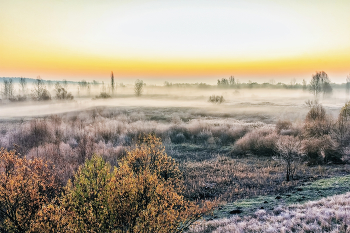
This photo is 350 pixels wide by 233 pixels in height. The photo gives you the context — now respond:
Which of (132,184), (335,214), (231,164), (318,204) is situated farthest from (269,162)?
(132,184)

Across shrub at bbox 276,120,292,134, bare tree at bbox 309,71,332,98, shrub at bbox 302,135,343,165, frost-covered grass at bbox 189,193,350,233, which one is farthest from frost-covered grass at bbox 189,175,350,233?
bare tree at bbox 309,71,332,98

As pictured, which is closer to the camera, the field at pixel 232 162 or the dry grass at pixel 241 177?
the field at pixel 232 162

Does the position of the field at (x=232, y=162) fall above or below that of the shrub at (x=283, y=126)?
below

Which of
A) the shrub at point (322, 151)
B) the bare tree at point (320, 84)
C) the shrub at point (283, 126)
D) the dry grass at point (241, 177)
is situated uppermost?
the bare tree at point (320, 84)

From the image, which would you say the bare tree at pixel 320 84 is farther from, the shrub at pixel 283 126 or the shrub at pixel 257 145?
the shrub at pixel 257 145

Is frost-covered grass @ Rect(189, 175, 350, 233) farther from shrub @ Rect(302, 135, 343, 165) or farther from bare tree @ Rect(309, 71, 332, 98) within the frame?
bare tree @ Rect(309, 71, 332, 98)

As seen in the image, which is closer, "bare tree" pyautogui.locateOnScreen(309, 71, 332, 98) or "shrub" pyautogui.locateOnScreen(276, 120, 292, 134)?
"shrub" pyautogui.locateOnScreen(276, 120, 292, 134)

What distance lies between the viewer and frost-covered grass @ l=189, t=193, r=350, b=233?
7109mm

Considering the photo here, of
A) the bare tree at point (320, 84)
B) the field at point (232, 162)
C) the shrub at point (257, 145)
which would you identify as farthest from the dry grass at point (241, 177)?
the bare tree at point (320, 84)

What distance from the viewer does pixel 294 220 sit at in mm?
7773

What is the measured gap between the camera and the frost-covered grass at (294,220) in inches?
280

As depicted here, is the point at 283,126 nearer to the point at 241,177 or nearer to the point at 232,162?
the point at 232,162

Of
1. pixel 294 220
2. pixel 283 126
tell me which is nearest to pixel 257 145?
pixel 283 126

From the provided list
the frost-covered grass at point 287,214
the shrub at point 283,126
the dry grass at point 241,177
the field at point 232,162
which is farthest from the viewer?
the shrub at point 283,126
